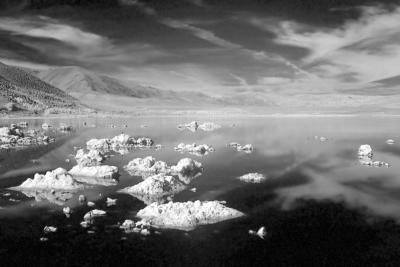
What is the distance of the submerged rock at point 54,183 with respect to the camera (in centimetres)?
3256

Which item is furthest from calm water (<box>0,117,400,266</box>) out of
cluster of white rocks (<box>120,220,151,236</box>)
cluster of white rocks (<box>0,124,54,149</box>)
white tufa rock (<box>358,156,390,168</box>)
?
cluster of white rocks (<box>0,124,54,149</box>)

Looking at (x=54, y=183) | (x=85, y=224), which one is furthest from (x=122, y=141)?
(x=85, y=224)

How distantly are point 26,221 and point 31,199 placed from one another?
541 cm

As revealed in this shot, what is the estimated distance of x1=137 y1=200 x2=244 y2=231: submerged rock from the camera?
934 inches

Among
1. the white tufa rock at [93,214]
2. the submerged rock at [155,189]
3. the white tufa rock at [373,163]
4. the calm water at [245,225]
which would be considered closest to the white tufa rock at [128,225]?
the calm water at [245,225]

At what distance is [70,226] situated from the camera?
23.4m

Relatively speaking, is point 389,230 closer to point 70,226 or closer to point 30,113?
point 70,226

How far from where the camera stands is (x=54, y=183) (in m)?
32.8

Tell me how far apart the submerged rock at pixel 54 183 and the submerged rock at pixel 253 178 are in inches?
501

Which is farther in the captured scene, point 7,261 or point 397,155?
point 397,155

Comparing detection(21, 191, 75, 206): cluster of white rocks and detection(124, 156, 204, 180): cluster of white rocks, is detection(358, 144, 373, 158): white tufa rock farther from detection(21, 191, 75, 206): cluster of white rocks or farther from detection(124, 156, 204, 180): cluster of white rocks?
detection(21, 191, 75, 206): cluster of white rocks

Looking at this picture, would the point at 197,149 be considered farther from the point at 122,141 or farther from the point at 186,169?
the point at 186,169

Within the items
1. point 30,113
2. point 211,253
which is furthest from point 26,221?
point 30,113

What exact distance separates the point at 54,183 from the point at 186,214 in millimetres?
13230
